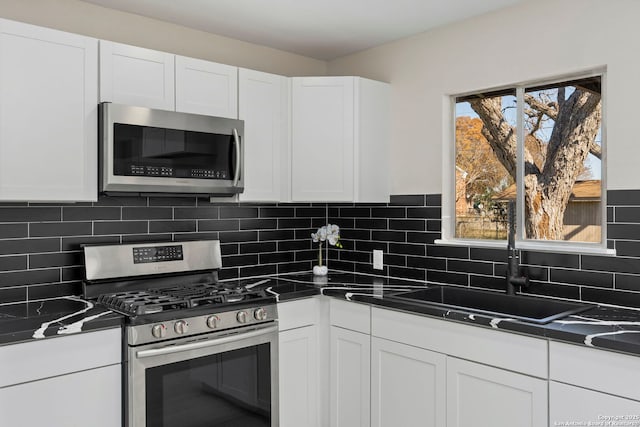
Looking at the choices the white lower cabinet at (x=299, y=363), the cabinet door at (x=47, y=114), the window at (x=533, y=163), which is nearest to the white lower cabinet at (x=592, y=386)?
the window at (x=533, y=163)

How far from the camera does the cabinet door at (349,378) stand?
2.67 m

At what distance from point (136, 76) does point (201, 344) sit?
1.31 metres

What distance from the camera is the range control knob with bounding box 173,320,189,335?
2.25m

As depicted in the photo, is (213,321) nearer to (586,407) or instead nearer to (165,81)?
(165,81)

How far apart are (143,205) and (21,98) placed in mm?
841

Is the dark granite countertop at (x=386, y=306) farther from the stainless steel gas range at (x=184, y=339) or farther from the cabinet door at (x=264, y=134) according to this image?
the cabinet door at (x=264, y=134)

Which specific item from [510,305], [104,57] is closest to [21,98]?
[104,57]

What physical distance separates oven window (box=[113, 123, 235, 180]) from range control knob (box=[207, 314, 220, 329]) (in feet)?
2.40

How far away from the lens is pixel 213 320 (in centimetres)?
238

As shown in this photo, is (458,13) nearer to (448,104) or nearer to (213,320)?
(448,104)

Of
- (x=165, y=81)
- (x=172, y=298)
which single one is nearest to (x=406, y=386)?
(x=172, y=298)

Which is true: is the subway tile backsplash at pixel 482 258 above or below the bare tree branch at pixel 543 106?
below

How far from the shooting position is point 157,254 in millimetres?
2824

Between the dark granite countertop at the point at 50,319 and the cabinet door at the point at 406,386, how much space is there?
1236mm
